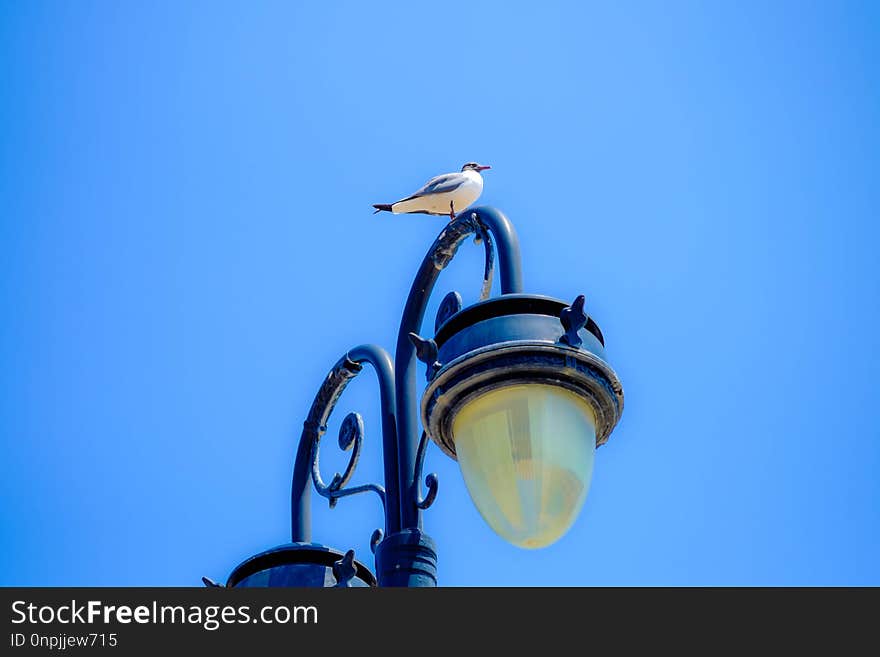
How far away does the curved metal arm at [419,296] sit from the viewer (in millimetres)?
3473

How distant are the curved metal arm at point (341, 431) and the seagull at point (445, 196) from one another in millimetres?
1781

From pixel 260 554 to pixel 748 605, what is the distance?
62.2 inches

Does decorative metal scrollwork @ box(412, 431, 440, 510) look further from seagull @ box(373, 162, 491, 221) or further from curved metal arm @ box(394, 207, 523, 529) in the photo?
seagull @ box(373, 162, 491, 221)

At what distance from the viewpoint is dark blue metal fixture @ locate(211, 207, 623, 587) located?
309 cm

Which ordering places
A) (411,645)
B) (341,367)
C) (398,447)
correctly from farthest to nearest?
(341,367)
(398,447)
(411,645)

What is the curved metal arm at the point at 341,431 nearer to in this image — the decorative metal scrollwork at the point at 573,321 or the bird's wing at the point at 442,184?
the decorative metal scrollwork at the point at 573,321

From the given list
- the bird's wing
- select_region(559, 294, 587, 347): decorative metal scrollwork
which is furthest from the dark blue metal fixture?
the bird's wing

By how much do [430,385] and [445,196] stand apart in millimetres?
2778

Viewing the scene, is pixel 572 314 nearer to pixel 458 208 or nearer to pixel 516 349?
pixel 516 349

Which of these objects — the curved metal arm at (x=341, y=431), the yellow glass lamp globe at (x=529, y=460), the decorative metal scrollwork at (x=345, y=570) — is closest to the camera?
the yellow glass lamp globe at (x=529, y=460)

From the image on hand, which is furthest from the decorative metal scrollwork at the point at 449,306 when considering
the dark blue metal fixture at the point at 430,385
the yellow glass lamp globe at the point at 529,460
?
the yellow glass lamp globe at the point at 529,460

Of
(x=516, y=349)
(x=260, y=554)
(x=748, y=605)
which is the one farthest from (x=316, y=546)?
(x=748, y=605)

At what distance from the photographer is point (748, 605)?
273 cm

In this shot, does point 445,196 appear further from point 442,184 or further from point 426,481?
point 426,481
